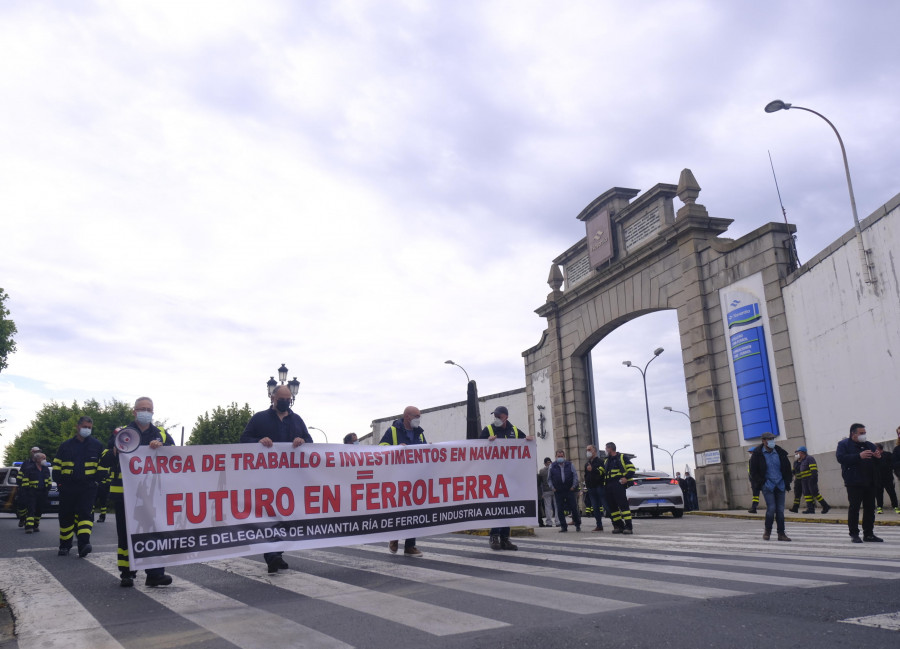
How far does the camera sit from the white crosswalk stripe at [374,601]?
173 inches

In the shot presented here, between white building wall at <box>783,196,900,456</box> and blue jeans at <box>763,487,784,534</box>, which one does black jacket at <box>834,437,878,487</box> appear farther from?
white building wall at <box>783,196,900,456</box>

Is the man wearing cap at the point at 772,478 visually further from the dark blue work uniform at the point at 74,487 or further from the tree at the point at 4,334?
the tree at the point at 4,334

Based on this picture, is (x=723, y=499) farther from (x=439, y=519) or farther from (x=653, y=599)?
(x=653, y=599)

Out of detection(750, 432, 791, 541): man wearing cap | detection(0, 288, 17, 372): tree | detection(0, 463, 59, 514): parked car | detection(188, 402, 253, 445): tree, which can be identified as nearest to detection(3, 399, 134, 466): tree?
detection(188, 402, 253, 445): tree

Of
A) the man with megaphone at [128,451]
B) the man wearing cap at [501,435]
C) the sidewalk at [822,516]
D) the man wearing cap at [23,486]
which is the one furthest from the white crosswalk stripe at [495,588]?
the man wearing cap at [23,486]

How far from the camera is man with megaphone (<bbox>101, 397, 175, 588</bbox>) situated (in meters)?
6.54

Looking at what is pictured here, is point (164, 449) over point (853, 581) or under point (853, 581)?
over

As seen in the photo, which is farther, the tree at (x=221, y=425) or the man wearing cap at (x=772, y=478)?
the tree at (x=221, y=425)

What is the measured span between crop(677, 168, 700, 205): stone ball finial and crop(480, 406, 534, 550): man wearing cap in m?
16.0

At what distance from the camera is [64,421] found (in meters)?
70.2

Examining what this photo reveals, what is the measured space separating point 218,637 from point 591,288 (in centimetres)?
2506

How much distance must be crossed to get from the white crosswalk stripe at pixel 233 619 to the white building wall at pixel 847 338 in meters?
14.5

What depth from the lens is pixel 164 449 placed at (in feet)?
23.0

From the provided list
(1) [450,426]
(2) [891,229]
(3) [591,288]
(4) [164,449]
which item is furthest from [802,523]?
(1) [450,426]
